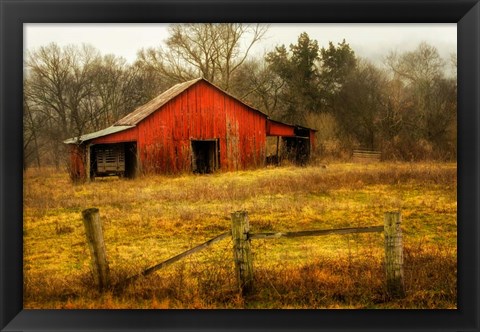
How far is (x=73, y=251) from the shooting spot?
15.4 ft

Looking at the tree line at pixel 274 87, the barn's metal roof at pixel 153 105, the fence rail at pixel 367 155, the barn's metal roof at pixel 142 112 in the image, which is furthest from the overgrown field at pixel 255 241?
the barn's metal roof at pixel 153 105

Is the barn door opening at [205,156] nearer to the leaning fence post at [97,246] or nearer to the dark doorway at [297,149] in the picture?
the dark doorway at [297,149]

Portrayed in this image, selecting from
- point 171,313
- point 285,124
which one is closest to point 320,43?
point 285,124

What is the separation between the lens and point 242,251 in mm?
4293

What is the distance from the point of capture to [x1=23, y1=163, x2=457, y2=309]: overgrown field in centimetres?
446

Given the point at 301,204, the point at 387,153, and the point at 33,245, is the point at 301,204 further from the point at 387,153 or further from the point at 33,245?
the point at 33,245

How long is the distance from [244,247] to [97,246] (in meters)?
1.26

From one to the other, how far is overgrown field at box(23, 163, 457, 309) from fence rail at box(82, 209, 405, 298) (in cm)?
9

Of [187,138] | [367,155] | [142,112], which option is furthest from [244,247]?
[142,112]

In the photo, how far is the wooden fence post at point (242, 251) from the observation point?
421cm

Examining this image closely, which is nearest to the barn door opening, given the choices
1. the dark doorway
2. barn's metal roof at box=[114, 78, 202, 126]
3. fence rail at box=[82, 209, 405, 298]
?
barn's metal roof at box=[114, 78, 202, 126]

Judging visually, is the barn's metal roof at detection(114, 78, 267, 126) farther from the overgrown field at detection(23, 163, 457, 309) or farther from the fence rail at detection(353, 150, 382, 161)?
the fence rail at detection(353, 150, 382, 161)

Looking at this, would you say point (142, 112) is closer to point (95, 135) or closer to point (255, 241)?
point (95, 135)

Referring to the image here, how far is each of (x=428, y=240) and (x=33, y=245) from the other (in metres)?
3.59
